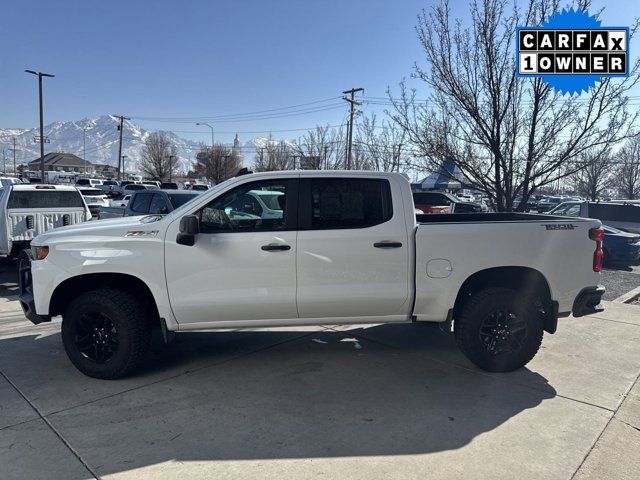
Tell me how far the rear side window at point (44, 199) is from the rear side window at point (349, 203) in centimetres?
729

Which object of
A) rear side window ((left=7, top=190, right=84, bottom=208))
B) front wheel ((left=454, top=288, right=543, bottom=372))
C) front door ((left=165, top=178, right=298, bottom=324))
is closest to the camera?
front door ((left=165, top=178, right=298, bottom=324))

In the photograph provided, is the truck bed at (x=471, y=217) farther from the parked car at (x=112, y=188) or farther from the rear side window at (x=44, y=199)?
the parked car at (x=112, y=188)

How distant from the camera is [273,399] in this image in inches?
161

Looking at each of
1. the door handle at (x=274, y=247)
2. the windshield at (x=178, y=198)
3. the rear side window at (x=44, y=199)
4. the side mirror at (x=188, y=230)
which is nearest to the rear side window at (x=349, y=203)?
the door handle at (x=274, y=247)

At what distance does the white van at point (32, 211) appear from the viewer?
898 centimetres

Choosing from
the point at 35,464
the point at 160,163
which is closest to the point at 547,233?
the point at 35,464

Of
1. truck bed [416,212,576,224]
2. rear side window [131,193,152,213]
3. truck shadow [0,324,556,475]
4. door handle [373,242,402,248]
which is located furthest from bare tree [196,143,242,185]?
door handle [373,242,402,248]

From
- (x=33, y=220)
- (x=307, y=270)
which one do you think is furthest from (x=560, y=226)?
(x=33, y=220)

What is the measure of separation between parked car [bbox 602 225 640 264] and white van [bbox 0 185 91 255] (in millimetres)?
12761

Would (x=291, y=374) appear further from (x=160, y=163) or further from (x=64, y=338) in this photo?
(x=160, y=163)

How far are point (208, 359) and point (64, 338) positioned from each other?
1395 millimetres

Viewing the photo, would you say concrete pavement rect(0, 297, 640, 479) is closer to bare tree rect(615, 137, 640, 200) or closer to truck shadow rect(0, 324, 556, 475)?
truck shadow rect(0, 324, 556, 475)

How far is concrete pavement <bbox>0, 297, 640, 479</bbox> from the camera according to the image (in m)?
3.15

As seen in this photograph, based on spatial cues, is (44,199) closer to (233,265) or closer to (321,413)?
(233,265)
